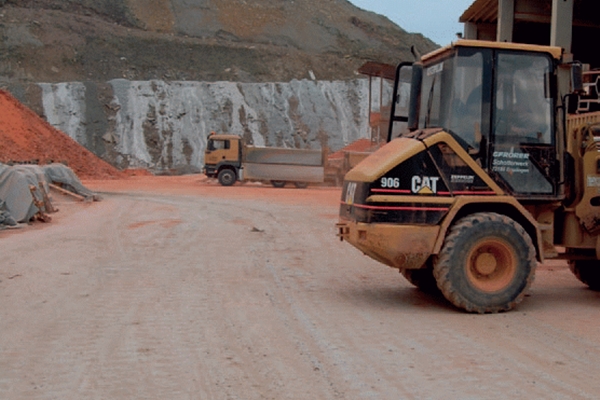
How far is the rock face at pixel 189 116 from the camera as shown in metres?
50.6

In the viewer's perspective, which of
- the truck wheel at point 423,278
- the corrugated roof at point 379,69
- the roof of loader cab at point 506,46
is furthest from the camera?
the corrugated roof at point 379,69

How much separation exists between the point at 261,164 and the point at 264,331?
103ft

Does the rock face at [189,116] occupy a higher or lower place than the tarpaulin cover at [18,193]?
higher

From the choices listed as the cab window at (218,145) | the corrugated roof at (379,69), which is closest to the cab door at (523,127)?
the cab window at (218,145)

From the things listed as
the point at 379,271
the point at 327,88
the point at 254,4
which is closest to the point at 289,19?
the point at 254,4

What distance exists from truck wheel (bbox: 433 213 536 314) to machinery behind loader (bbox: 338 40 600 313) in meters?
0.01

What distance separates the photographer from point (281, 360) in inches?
228

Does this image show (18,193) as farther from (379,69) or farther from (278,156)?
(379,69)

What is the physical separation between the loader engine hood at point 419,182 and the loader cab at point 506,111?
0.17m

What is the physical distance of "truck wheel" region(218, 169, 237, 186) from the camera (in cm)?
3794

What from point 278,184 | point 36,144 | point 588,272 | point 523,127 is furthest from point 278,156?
point 523,127

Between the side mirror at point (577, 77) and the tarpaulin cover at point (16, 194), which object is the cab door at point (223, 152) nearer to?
the tarpaulin cover at point (16, 194)

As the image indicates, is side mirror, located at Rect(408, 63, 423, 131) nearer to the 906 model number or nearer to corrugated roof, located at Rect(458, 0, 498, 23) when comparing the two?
the 906 model number

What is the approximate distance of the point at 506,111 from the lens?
8.04 meters
